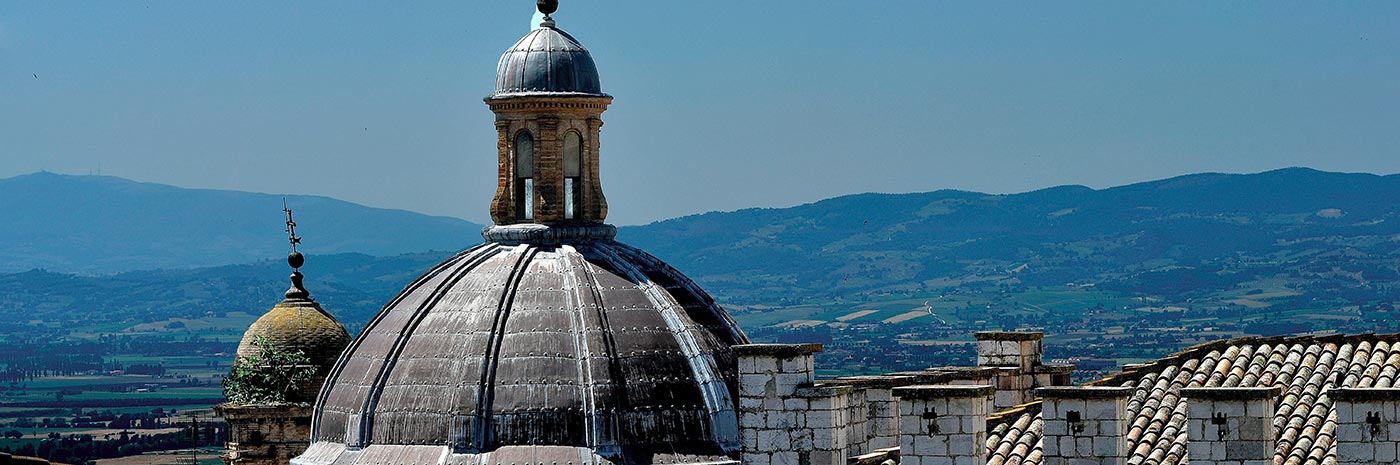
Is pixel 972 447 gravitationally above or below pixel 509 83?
below

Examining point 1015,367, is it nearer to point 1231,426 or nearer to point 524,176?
point 1231,426

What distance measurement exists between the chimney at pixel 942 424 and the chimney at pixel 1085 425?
1.07 m

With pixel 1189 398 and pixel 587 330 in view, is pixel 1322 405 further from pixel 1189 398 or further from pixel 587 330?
pixel 587 330

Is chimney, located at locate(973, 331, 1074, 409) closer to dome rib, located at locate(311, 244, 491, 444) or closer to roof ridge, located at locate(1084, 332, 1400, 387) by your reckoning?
roof ridge, located at locate(1084, 332, 1400, 387)

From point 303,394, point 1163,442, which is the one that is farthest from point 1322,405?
point 303,394

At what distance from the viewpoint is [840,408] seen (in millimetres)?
41219

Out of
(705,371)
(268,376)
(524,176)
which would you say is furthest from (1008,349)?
(268,376)

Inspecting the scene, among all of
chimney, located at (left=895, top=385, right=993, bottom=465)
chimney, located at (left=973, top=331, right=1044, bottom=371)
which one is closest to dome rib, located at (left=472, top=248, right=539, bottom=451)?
chimney, located at (left=973, top=331, right=1044, bottom=371)

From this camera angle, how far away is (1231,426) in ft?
112

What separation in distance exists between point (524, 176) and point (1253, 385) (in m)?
24.9

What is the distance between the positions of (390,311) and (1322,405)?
27.6 meters

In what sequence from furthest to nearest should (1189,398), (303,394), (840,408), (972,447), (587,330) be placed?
(303,394), (587,330), (840,408), (972,447), (1189,398)

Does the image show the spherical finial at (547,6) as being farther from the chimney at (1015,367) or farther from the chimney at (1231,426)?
the chimney at (1231,426)

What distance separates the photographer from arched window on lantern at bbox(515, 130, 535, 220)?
206ft
